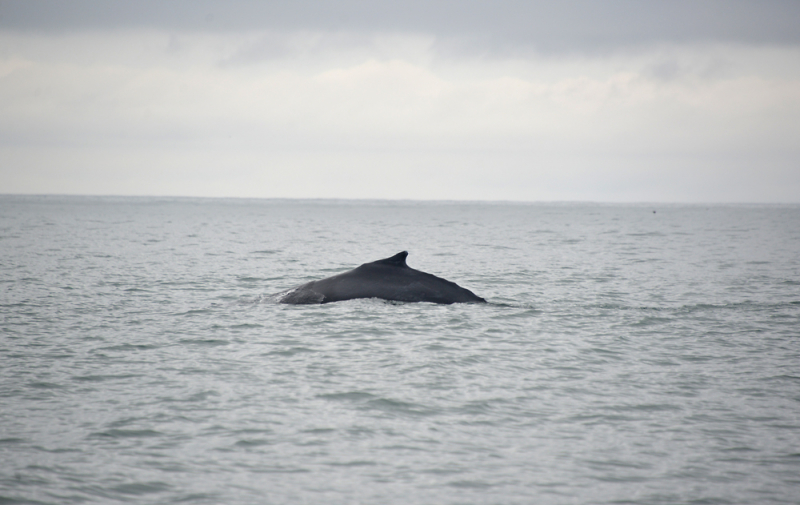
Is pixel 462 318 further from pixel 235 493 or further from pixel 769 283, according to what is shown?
pixel 769 283

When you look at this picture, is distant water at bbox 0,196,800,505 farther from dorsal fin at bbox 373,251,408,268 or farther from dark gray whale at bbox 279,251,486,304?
dorsal fin at bbox 373,251,408,268

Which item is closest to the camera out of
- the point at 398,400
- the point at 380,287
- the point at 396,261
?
the point at 398,400

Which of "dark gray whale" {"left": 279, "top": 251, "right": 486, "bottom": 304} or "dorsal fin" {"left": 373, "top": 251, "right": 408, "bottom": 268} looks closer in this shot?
"dorsal fin" {"left": 373, "top": 251, "right": 408, "bottom": 268}

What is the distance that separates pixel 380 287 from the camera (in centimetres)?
1703

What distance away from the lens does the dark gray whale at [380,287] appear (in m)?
16.9

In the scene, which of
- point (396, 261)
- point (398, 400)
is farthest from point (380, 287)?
point (398, 400)

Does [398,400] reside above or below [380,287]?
below

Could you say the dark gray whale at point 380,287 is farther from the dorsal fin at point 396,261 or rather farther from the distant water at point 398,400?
the distant water at point 398,400

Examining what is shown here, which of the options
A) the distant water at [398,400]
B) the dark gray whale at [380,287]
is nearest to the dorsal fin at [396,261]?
the dark gray whale at [380,287]

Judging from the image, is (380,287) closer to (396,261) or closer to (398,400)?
(396,261)

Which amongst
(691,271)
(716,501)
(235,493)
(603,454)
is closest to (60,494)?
(235,493)

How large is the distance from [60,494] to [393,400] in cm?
413

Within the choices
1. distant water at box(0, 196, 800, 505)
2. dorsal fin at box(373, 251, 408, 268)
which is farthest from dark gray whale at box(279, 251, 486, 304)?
distant water at box(0, 196, 800, 505)

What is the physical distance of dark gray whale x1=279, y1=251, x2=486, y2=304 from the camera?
16.9 metres
